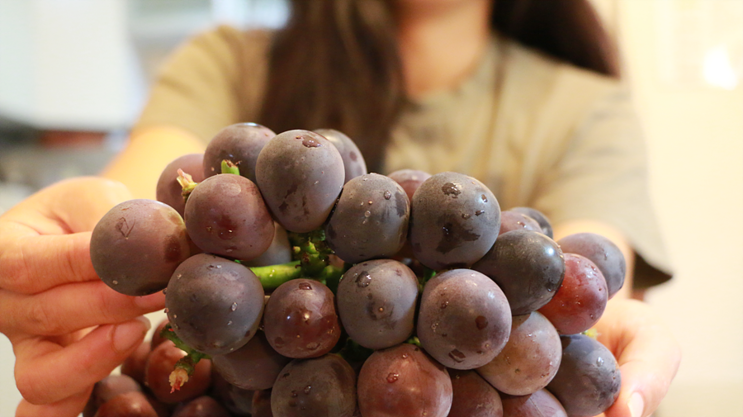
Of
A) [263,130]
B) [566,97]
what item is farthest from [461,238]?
[566,97]

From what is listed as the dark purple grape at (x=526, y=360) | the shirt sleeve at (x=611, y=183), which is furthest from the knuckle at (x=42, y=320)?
the shirt sleeve at (x=611, y=183)

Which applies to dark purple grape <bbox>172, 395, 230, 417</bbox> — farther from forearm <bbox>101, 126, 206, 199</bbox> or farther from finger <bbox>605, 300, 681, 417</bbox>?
forearm <bbox>101, 126, 206, 199</bbox>

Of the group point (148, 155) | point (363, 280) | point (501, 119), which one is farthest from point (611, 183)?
point (148, 155)

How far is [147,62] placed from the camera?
260 centimetres

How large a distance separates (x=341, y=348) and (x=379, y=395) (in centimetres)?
6

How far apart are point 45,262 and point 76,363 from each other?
8cm

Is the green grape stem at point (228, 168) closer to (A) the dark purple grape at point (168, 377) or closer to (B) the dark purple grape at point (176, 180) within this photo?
(B) the dark purple grape at point (176, 180)

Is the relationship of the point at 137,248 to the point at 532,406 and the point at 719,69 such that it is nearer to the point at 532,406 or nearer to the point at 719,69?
the point at 532,406

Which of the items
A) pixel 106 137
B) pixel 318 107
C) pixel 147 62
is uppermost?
pixel 318 107

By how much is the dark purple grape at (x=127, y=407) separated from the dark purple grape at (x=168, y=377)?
1cm

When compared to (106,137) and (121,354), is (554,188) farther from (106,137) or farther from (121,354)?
(106,137)

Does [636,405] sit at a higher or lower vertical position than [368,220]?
lower

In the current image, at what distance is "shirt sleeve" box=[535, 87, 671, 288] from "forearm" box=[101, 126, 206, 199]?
0.78 meters

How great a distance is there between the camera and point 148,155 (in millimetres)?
929
